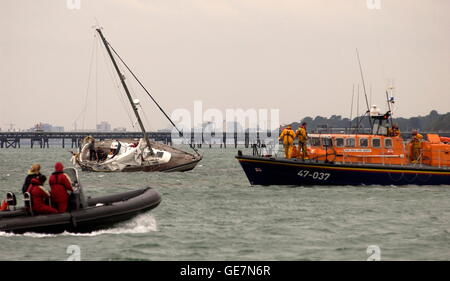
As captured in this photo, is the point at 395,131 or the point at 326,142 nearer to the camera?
the point at 326,142

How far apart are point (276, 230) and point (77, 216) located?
615cm

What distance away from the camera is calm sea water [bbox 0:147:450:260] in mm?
18375

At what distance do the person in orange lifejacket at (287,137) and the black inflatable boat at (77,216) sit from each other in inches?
521

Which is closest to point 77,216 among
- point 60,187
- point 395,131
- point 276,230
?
point 60,187

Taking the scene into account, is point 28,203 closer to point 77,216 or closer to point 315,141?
point 77,216

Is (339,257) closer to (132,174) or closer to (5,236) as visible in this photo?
(5,236)

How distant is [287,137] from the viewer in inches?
1324

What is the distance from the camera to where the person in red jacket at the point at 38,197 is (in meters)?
19.2

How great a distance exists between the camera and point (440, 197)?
3103 centimetres

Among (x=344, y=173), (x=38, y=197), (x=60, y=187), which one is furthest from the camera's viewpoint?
(x=344, y=173)

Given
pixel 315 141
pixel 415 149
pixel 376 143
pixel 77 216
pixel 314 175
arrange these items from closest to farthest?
pixel 77 216
pixel 314 175
pixel 376 143
pixel 315 141
pixel 415 149

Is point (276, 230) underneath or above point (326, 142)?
underneath

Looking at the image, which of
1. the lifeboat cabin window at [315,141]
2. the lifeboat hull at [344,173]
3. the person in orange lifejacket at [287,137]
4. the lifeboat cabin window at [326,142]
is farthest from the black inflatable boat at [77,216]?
the lifeboat cabin window at [315,141]

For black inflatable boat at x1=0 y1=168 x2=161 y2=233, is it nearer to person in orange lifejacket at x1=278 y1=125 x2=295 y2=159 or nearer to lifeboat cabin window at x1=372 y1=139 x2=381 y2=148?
person in orange lifejacket at x1=278 y1=125 x2=295 y2=159
